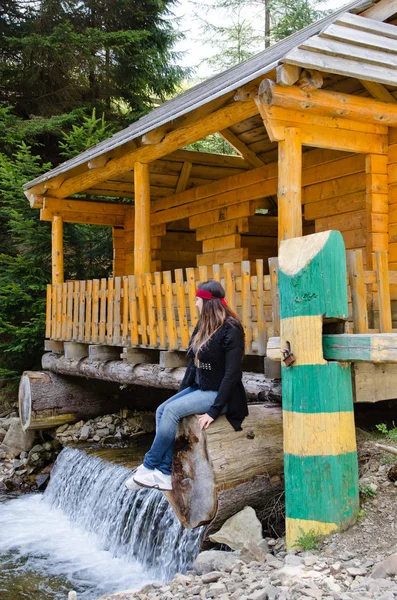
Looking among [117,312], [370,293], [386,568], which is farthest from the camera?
[117,312]

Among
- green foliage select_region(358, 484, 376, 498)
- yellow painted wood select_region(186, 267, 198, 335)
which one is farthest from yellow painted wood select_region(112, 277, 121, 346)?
green foliage select_region(358, 484, 376, 498)

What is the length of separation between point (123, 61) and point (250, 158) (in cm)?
913

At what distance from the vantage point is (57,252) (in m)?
13.6

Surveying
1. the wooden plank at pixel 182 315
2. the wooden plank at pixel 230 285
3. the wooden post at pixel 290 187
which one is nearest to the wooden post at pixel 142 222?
the wooden plank at pixel 182 315

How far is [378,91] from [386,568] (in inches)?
243

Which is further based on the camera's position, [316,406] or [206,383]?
[206,383]

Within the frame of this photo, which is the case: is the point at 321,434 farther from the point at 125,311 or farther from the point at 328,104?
the point at 125,311

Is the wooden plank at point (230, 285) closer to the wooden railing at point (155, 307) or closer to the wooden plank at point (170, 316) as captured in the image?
the wooden railing at point (155, 307)

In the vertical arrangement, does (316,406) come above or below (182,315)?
below

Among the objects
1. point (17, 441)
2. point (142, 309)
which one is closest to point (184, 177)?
point (142, 309)

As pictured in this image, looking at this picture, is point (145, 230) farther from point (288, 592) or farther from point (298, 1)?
point (298, 1)

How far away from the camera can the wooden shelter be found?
6.98 metres

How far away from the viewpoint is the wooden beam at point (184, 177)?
1260cm

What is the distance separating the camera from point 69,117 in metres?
17.5
